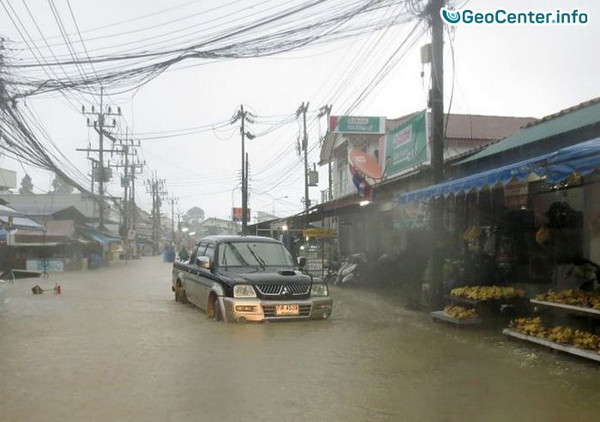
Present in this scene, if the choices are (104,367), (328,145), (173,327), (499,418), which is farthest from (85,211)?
(499,418)

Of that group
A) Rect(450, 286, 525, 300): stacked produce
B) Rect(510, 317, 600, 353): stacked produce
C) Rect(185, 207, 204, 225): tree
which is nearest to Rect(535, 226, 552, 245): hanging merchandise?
Rect(450, 286, 525, 300): stacked produce

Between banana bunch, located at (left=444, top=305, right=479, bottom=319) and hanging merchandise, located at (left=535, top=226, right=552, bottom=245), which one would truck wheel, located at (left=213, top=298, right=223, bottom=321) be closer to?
banana bunch, located at (left=444, top=305, right=479, bottom=319)

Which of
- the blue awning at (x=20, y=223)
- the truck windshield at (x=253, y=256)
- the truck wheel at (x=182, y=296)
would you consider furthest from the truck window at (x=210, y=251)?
the blue awning at (x=20, y=223)

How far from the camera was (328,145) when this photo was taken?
32625 millimetres

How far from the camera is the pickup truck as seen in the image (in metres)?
9.42

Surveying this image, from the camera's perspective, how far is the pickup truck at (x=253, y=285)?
942 centimetres

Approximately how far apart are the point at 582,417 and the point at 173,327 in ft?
23.5

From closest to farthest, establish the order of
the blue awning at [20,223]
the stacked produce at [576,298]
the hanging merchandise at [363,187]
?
the stacked produce at [576,298]
the hanging merchandise at [363,187]
the blue awning at [20,223]

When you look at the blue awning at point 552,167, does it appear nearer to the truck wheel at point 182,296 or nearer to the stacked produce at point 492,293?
the stacked produce at point 492,293

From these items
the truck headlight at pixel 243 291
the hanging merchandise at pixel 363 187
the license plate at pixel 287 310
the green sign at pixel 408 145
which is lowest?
the license plate at pixel 287 310

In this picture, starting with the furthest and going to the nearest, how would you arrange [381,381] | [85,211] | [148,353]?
1. [85,211]
2. [148,353]
3. [381,381]

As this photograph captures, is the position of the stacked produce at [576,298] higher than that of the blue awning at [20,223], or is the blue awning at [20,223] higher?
the blue awning at [20,223]

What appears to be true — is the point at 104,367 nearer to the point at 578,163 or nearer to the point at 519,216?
the point at 578,163

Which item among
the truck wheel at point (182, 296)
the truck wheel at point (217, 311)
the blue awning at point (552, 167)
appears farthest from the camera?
the truck wheel at point (182, 296)
